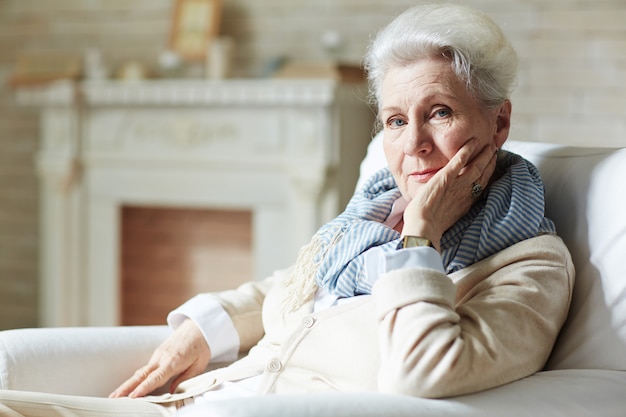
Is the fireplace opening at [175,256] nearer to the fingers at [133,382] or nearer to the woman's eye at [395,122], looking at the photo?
the fingers at [133,382]

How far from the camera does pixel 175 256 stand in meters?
3.73

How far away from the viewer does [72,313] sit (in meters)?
3.76

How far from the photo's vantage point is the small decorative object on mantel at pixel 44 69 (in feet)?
12.3

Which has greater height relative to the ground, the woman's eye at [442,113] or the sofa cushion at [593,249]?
the woman's eye at [442,113]

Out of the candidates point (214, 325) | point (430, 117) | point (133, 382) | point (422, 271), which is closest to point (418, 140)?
point (430, 117)

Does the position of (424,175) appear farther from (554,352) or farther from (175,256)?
(175,256)

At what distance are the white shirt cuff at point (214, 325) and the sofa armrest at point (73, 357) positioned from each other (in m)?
0.10

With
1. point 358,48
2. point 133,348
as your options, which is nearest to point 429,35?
point 133,348

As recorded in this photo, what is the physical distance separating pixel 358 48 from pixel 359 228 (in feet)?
7.13

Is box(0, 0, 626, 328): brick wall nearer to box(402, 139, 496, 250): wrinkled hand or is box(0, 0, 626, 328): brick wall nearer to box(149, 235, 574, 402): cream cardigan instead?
box(402, 139, 496, 250): wrinkled hand

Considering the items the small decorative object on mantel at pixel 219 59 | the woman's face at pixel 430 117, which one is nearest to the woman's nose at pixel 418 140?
the woman's face at pixel 430 117

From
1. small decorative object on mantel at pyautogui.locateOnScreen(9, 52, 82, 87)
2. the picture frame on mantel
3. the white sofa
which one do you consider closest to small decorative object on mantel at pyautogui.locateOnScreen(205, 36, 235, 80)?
the picture frame on mantel

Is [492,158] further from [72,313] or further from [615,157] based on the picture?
[72,313]

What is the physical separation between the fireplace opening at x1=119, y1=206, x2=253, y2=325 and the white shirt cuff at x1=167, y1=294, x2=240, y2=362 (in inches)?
74.5
